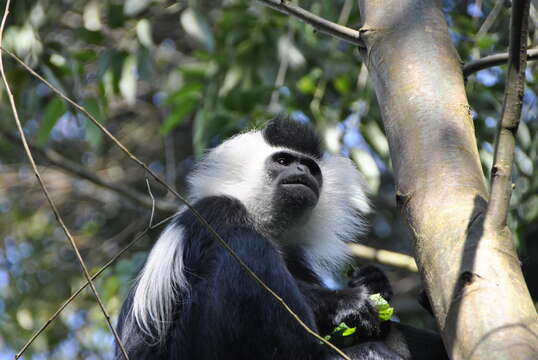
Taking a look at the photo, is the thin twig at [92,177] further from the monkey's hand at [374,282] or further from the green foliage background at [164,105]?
the monkey's hand at [374,282]

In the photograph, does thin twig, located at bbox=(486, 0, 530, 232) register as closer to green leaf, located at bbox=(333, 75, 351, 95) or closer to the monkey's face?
the monkey's face

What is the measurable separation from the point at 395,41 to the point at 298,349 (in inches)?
46.3

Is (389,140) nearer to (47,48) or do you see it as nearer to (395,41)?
(395,41)

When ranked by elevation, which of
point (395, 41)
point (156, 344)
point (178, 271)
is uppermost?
point (395, 41)

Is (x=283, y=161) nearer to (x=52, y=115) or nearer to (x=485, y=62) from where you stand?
(x=52, y=115)

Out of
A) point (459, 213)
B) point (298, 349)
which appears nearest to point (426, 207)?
point (459, 213)

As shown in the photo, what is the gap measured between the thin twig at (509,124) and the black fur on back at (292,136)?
7.40 ft

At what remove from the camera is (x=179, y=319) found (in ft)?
9.21

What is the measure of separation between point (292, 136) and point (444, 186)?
2.18m

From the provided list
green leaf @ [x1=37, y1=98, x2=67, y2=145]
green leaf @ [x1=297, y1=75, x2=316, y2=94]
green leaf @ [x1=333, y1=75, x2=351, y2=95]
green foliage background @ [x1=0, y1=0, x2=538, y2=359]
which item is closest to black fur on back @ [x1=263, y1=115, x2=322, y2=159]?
green foliage background @ [x1=0, y1=0, x2=538, y2=359]

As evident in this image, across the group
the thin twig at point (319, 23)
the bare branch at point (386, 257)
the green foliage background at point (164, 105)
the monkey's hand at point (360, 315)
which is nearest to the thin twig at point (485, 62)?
the thin twig at point (319, 23)

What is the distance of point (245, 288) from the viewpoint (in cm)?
262

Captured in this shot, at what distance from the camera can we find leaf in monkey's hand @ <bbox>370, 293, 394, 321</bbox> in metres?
2.77

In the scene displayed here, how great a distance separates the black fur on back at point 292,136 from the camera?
380 cm
